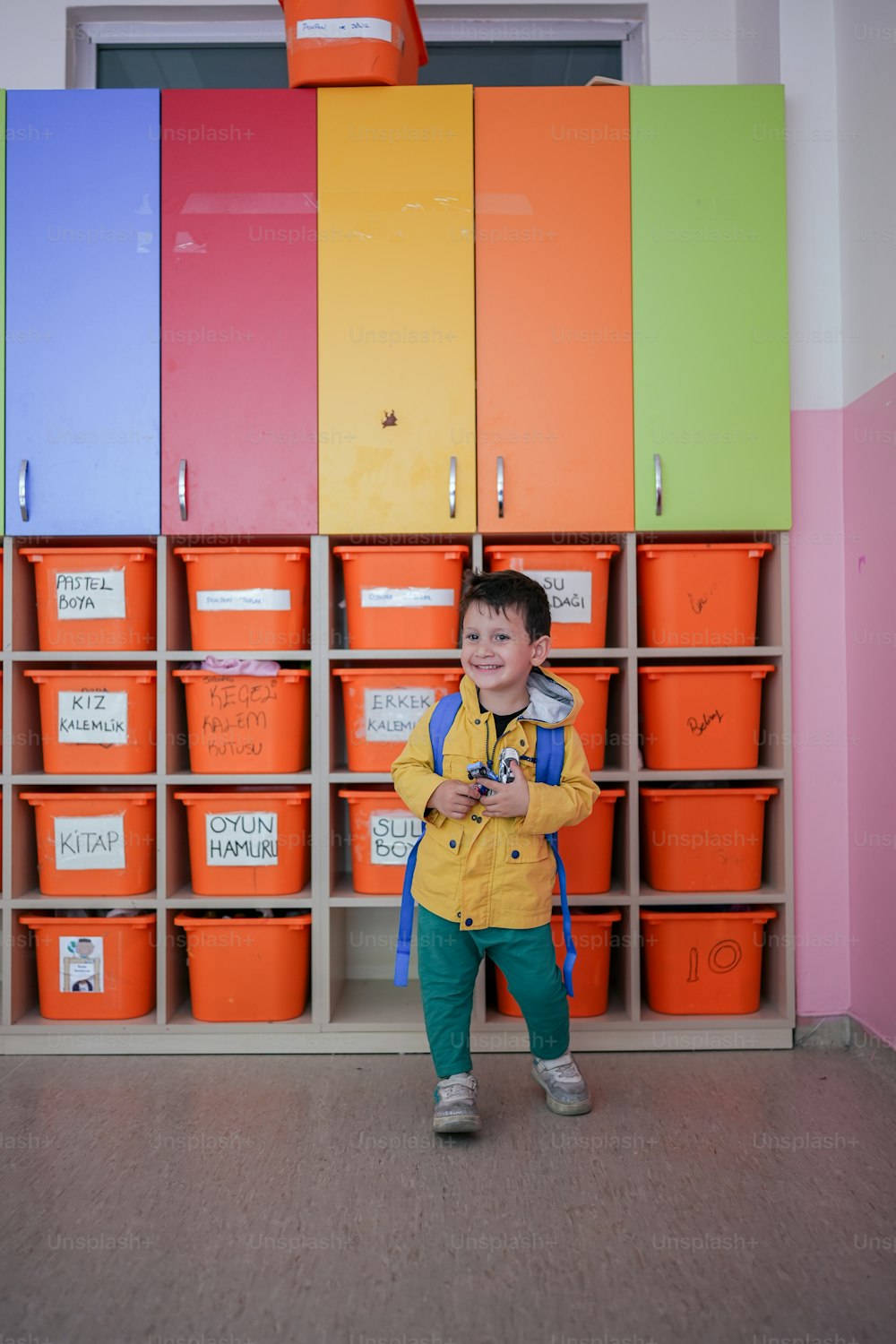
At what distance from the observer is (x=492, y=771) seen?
1963 mm

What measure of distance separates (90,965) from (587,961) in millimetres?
1291

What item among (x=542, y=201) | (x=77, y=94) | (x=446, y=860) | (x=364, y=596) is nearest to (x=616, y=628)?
(x=364, y=596)

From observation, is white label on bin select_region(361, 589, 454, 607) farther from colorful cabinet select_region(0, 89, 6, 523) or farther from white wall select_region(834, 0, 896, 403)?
white wall select_region(834, 0, 896, 403)

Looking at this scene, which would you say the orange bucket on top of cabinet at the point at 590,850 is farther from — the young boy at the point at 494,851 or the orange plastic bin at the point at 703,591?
the orange plastic bin at the point at 703,591

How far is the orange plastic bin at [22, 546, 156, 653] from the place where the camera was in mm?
2375

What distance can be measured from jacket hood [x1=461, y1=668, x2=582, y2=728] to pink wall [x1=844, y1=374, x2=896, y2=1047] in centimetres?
85

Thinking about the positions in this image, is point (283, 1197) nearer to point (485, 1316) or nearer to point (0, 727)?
point (485, 1316)

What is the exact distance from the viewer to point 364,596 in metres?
2.38

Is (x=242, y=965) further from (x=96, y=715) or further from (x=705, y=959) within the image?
(x=705, y=959)

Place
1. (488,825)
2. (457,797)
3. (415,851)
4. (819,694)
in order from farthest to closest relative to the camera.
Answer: (819,694) < (415,851) < (488,825) < (457,797)

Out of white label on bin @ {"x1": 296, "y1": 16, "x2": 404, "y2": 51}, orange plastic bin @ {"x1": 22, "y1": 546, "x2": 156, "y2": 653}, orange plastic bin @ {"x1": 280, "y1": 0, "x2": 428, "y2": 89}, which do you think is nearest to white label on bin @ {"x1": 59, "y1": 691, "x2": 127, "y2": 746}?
orange plastic bin @ {"x1": 22, "y1": 546, "x2": 156, "y2": 653}

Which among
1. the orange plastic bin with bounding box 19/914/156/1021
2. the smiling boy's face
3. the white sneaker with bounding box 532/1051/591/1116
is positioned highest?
the smiling boy's face

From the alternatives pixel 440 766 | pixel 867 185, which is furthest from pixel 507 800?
pixel 867 185

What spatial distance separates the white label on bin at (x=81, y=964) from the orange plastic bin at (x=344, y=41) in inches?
90.1
